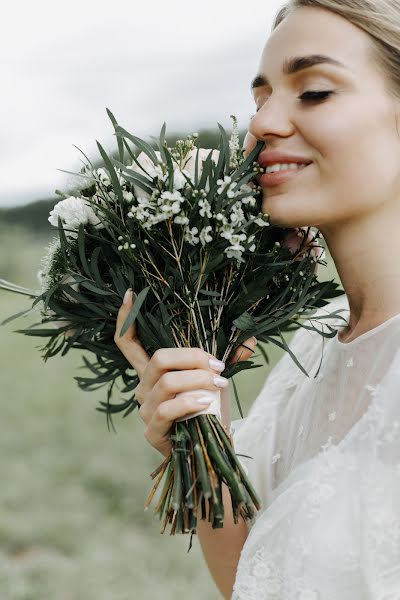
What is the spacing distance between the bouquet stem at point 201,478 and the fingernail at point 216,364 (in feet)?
0.36

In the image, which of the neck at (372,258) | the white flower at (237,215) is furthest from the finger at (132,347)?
the neck at (372,258)

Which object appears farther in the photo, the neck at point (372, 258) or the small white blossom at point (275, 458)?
the small white blossom at point (275, 458)

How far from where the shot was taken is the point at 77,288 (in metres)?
1.87

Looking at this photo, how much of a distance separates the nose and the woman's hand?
1.65 ft

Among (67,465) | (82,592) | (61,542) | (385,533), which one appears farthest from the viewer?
(67,465)

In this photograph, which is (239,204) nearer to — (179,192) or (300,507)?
(179,192)

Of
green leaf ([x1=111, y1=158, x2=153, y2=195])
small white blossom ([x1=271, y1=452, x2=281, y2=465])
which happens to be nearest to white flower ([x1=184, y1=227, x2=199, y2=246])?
green leaf ([x1=111, y1=158, x2=153, y2=195])

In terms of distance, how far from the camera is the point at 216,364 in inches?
68.4

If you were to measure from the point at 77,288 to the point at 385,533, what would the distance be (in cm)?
89

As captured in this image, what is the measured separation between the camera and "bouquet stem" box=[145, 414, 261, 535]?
1.59 meters

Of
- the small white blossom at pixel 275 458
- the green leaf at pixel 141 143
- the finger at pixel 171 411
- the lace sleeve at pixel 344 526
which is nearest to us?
the lace sleeve at pixel 344 526

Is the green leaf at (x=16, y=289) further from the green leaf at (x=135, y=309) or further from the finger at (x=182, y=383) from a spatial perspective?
the finger at (x=182, y=383)

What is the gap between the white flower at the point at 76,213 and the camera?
71.6 inches

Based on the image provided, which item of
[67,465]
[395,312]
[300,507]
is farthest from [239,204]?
[67,465]
